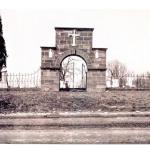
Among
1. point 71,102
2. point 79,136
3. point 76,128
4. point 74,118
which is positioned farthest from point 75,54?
point 79,136

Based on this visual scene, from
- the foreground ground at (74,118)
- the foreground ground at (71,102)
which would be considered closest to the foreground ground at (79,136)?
the foreground ground at (74,118)

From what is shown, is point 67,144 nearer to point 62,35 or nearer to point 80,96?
point 80,96

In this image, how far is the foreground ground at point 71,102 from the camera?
14.6 m

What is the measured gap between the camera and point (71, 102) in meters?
15.6

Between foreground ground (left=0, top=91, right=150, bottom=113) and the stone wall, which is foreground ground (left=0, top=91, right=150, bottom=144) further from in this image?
the stone wall

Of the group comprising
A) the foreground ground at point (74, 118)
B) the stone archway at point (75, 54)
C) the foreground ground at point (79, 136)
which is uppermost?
the stone archway at point (75, 54)

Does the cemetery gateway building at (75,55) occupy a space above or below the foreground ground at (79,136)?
above

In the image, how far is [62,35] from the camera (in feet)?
65.2

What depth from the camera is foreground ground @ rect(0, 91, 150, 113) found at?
14.6 meters

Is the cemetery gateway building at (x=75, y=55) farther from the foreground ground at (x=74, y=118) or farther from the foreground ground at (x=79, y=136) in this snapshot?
the foreground ground at (x=79, y=136)

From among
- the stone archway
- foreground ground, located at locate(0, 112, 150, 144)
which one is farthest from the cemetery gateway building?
foreground ground, located at locate(0, 112, 150, 144)

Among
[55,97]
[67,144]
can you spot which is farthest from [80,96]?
[67,144]

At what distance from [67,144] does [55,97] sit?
7.53 meters

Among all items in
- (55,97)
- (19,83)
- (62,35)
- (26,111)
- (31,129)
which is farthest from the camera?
(19,83)
